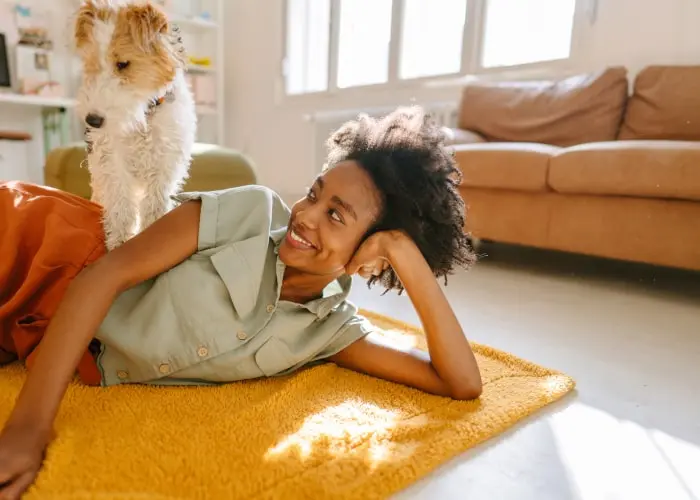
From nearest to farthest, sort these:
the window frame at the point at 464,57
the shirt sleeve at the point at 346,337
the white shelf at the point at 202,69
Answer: the shirt sleeve at the point at 346,337
the window frame at the point at 464,57
the white shelf at the point at 202,69

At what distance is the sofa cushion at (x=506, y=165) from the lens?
2391 mm

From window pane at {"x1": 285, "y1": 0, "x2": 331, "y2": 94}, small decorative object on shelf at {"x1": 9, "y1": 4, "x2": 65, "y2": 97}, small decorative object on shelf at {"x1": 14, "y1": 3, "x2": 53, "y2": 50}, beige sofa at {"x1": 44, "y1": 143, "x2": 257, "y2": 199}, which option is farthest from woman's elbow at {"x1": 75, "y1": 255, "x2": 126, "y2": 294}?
window pane at {"x1": 285, "y1": 0, "x2": 331, "y2": 94}

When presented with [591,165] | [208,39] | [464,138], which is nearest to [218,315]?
[591,165]

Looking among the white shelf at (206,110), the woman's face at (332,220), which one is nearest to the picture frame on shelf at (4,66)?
the white shelf at (206,110)

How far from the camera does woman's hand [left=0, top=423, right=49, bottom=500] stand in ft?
2.29

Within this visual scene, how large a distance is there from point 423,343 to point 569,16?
260cm

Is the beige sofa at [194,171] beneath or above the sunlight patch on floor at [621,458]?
above

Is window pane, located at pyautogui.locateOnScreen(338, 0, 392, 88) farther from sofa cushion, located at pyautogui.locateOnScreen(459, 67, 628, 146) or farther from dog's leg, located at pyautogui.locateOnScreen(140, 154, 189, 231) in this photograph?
dog's leg, located at pyautogui.locateOnScreen(140, 154, 189, 231)

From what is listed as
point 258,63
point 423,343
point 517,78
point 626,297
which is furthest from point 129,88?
point 258,63

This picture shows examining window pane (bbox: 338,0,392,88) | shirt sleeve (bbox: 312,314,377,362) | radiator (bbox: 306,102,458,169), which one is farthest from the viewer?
window pane (bbox: 338,0,392,88)

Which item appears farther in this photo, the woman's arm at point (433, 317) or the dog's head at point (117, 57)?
the dog's head at point (117, 57)

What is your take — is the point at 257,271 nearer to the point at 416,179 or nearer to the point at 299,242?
the point at 299,242

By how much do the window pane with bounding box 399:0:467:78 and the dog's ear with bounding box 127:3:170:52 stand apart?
2777mm

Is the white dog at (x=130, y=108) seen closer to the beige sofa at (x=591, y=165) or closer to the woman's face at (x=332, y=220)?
the woman's face at (x=332, y=220)
